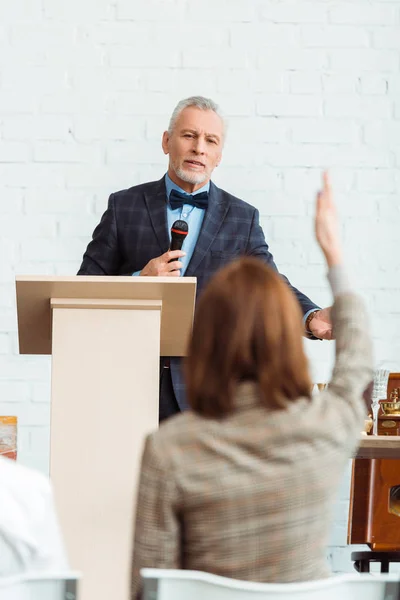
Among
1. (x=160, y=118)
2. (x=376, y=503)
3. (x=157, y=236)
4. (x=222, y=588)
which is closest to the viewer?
(x=222, y=588)

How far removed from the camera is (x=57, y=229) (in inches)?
144

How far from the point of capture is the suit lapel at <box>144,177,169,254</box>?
9.72ft

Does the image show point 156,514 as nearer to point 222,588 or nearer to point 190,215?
point 222,588

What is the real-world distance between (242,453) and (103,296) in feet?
2.86

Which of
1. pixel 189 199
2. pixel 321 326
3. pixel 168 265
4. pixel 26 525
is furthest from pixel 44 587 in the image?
pixel 189 199

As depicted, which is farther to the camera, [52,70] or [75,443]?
[52,70]

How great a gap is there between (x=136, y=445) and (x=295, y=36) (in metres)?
2.14

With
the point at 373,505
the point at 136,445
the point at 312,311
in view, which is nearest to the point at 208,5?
the point at 312,311

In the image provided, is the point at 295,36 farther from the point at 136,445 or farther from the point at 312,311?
the point at 136,445

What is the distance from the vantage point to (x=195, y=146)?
10.0 feet

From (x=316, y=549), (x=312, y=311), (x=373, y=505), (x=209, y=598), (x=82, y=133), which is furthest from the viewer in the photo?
(x=82, y=133)

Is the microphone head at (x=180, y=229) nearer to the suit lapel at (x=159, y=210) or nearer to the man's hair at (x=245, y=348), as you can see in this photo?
the suit lapel at (x=159, y=210)

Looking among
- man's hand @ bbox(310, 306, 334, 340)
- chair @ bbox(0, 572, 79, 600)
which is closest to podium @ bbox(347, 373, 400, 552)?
man's hand @ bbox(310, 306, 334, 340)

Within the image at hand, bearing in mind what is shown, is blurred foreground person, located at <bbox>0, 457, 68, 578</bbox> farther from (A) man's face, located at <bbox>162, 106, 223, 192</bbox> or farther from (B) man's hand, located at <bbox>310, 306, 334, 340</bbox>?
(A) man's face, located at <bbox>162, 106, 223, 192</bbox>
